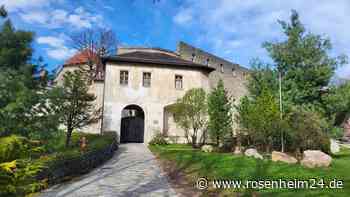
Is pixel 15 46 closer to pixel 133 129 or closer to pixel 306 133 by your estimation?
pixel 133 129

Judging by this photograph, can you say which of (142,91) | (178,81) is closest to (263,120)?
(178,81)

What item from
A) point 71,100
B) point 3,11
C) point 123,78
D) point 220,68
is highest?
point 220,68

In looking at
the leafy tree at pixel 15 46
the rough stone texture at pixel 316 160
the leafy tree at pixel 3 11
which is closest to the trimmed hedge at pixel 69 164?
the leafy tree at pixel 3 11

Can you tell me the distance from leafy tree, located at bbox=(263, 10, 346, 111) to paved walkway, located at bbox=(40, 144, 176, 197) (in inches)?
513

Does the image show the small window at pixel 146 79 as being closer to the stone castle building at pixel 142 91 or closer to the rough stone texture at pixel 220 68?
the stone castle building at pixel 142 91

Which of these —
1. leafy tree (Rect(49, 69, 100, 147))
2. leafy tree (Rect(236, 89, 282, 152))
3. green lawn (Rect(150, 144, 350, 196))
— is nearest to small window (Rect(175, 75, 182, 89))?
leafy tree (Rect(236, 89, 282, 152))

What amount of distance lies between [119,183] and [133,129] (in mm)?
15809

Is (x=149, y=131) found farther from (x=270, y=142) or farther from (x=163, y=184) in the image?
(x=163, y=184)

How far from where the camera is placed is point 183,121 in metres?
19.1

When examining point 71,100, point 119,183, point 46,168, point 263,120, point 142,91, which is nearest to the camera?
point 46,168

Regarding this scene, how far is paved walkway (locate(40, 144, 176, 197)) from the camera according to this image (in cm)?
696

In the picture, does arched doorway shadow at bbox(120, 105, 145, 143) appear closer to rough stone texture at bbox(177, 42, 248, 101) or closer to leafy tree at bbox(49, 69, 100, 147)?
leafy tree at bbox(49, 69, 100, 147)

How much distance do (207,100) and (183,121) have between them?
2.16 m

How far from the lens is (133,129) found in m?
23.8
